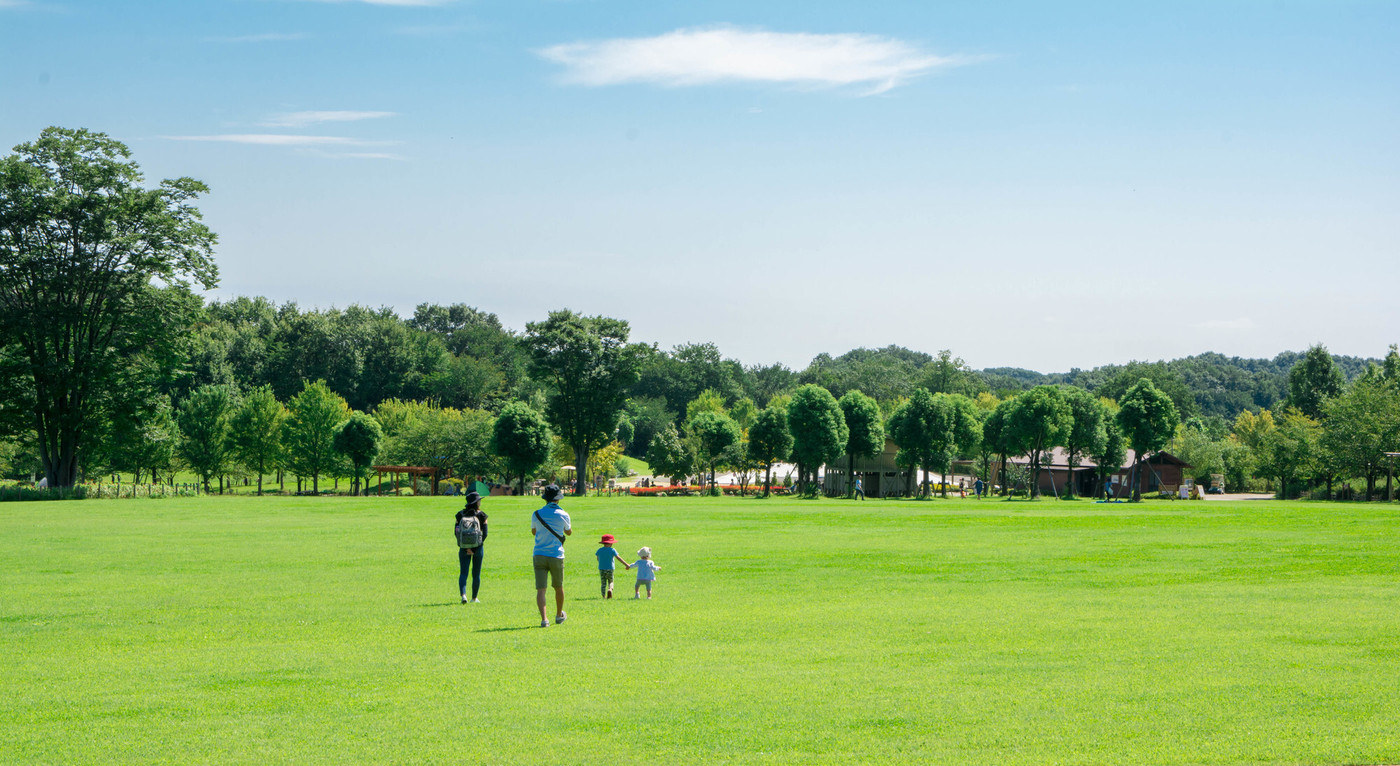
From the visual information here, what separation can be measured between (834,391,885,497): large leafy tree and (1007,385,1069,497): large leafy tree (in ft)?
40.5

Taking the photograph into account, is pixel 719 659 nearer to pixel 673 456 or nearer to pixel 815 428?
pixel 815 428

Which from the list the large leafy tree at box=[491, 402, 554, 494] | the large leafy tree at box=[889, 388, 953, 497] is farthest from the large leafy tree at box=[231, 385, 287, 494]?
the large leafy tree at box=[889, 388, 953, 497]

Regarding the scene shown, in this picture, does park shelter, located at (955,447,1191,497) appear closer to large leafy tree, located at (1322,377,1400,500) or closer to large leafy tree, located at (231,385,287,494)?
large leafy tree, located at (1322,377,1400,500)

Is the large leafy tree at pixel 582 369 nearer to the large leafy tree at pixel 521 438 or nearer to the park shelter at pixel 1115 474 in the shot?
the large leafy tree at pixel 521 438

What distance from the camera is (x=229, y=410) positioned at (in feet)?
275

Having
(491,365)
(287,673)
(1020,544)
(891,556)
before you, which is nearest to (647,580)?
(287,673)

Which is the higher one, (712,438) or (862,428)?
(862,428)

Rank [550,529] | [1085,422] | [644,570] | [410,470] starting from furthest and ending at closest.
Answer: [1085,422] → [410,470] → [644,570] → [550,529]

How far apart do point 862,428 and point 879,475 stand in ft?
33.4

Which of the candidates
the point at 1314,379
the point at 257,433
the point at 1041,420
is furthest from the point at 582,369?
the point at 1314,379

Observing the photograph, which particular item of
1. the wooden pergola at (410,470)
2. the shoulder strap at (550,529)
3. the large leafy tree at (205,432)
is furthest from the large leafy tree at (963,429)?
the shoulder strap at (550,529)

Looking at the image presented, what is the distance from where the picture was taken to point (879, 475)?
99.0 m

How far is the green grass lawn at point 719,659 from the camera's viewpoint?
9117 millimetres

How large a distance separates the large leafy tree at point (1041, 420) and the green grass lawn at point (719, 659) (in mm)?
55217
